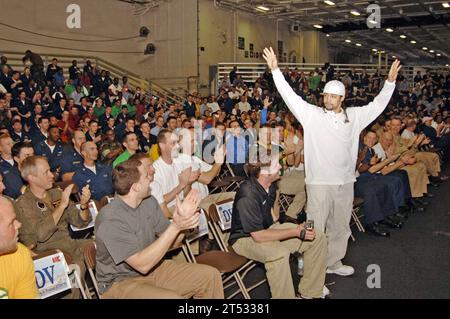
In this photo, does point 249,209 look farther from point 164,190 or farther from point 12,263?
point 12,263

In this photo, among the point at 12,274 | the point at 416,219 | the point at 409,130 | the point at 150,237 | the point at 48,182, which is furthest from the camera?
the point at 409,130

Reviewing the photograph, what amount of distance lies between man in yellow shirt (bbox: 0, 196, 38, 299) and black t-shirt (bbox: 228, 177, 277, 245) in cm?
149

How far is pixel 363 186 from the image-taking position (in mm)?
5059

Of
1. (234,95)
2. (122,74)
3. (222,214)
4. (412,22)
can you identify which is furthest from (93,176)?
(412,22)

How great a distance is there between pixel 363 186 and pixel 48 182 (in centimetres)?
348

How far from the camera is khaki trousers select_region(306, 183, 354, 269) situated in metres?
3.54

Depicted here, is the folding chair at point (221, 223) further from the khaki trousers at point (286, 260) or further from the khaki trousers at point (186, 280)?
the khaki trousers at point (186, 280)

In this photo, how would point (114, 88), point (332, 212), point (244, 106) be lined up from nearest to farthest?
point (332, 212) < point (114, 88) < point (244, 106)

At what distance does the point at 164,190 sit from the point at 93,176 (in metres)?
1.00

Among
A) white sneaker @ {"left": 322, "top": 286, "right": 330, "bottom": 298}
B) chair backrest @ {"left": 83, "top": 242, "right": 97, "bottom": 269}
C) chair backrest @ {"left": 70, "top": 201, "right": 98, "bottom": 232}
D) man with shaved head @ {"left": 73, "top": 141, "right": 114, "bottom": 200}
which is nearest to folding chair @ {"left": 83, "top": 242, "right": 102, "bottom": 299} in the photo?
chair backrest @ {"left": 83, "top": 242, "right": 97, "bottom": 269}

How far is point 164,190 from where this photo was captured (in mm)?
4074

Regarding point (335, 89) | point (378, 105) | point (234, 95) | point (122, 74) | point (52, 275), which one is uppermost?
point (122, 74)
